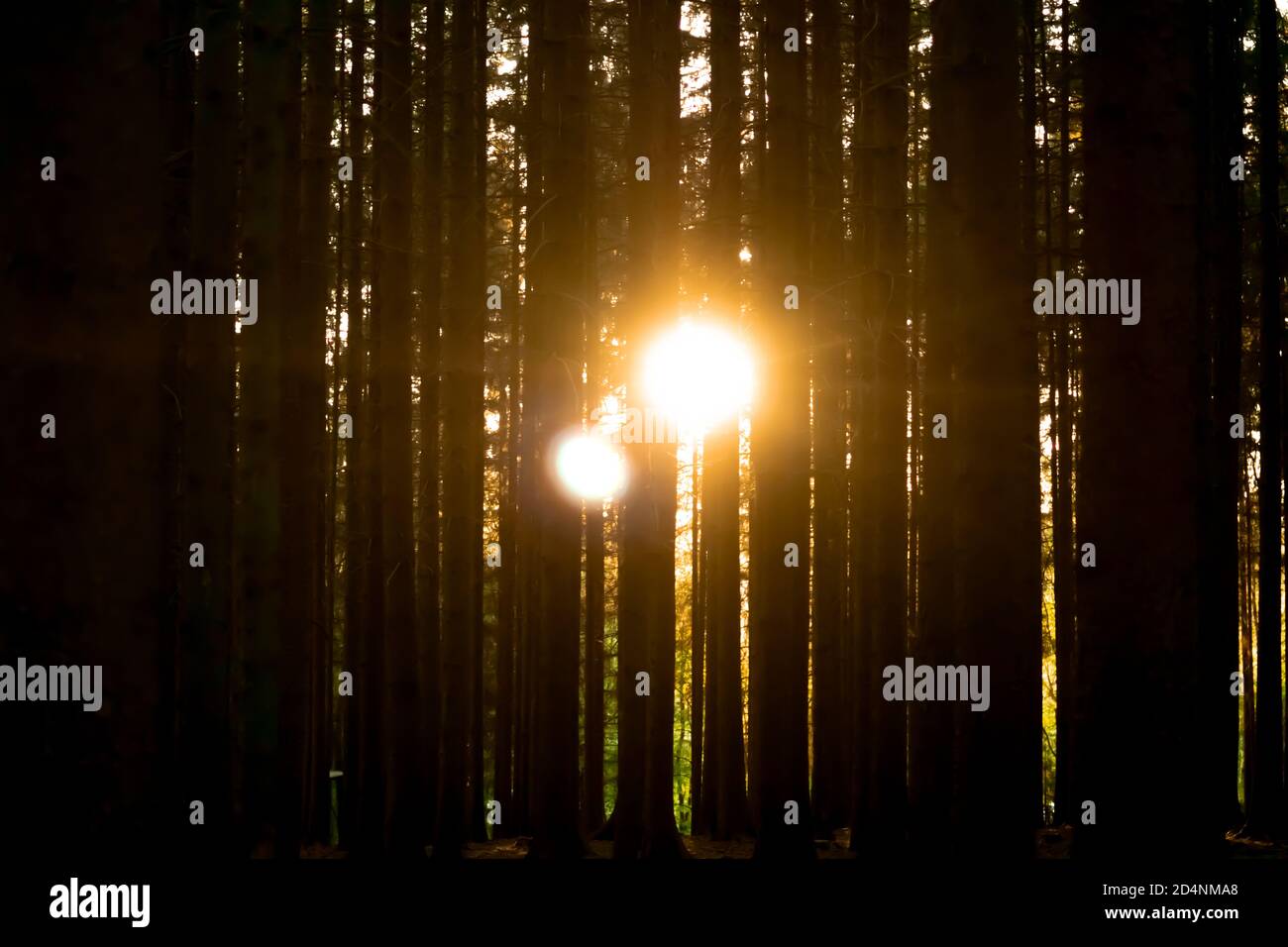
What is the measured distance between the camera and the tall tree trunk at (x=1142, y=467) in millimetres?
5426

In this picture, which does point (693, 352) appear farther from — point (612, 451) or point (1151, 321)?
point (1151, 321)

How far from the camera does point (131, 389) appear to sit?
204 inches

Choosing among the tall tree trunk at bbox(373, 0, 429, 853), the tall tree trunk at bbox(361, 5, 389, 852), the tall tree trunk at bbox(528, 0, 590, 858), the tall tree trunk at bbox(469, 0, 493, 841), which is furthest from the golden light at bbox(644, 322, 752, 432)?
the tall tree trunk at bbox(361, 5, 389, 852)

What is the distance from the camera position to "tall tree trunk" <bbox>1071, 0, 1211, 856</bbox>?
17.8 ft

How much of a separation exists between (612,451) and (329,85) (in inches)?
215

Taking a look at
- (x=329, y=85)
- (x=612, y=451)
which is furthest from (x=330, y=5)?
(x=612, y=451)

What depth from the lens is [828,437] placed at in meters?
15.9

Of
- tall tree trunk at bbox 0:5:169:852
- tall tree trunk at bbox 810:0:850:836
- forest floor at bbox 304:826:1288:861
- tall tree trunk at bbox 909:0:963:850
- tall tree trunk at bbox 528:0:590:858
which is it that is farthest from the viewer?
tall tree trunk at bbox 810:0:850:836

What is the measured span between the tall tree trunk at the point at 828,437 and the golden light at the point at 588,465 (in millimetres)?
2608

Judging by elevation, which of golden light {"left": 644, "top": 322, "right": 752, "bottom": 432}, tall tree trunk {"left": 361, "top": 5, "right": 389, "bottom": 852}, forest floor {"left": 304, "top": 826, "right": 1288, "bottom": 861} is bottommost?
forest floor {"left": 304, "top": 826, "right": 1288, "bottom": 861}

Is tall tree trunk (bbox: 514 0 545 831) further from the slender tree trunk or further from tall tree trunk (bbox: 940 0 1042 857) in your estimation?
tall tree trunk (bbox: 940 0 1042 857)

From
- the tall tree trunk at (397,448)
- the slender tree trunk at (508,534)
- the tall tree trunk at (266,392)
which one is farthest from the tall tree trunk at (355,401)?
the tall tree trunk at (266,392)

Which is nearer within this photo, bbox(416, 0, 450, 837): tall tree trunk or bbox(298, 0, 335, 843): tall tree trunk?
bbox(298, 0, 335, 843): tall tree trunk

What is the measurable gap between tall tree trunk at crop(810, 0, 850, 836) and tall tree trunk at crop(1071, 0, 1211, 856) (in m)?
7.13
